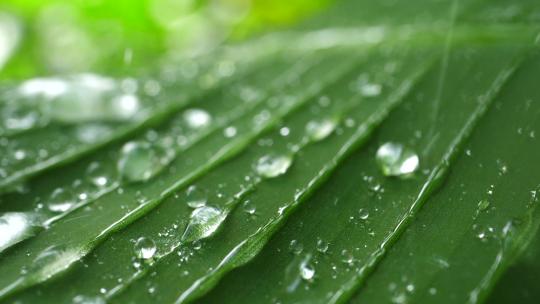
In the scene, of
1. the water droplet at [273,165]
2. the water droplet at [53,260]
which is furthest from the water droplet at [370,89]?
the water droplet at [53,260]

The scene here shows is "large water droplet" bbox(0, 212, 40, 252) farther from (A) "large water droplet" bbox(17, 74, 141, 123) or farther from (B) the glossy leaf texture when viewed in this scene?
(A) "large water droplet" bbox(17, 74, 141, 123)

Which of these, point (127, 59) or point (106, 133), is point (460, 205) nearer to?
point (106, 133)

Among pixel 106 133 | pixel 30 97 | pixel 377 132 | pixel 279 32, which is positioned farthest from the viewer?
pixel 279 32

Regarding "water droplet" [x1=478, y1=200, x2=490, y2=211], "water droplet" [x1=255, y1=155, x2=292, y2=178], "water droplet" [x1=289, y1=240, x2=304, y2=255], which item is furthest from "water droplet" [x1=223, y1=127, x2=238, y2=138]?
"water droplet" [x1=478, y1=200, x2=490, y2=211]

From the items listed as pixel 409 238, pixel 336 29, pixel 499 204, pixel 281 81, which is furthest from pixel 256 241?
pixel 336 29

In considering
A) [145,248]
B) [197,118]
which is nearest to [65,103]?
[197,118]
